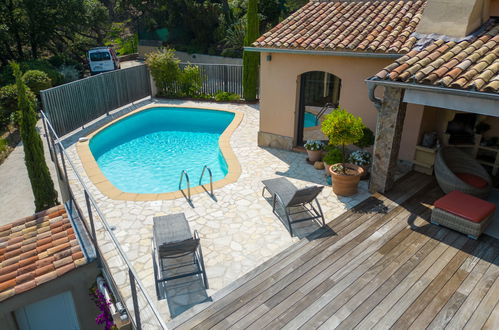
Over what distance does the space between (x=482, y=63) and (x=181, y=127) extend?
1444cm

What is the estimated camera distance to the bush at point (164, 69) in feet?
67.9

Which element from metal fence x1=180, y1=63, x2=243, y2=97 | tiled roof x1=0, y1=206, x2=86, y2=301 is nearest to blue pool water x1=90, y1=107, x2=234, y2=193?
metal fence x1=180, y1=63, x2=243, y2=97

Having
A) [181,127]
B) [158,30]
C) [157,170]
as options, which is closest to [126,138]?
[181,127]

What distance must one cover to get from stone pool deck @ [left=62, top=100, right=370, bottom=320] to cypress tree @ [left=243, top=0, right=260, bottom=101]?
8.76m

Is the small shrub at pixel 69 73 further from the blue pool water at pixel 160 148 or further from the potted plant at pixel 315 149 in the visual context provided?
the potted plant at pixel 315 149

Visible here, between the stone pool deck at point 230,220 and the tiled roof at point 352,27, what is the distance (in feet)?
13.2

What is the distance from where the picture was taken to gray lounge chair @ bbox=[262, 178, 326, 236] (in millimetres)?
8227

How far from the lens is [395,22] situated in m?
11.3

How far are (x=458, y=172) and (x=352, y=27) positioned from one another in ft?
18.6

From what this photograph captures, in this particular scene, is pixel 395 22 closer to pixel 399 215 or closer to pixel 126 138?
pixel 399 215

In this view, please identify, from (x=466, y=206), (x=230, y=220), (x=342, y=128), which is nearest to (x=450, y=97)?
(x=466, y=206)

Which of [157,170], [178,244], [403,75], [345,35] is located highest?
[345,35]

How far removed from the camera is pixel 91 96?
56.3ft

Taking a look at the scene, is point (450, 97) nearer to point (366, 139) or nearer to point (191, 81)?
point (366, 139)
